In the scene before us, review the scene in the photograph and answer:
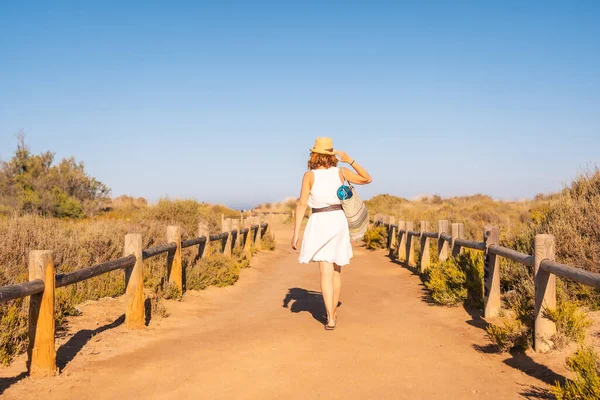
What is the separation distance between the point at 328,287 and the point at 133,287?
243 cm

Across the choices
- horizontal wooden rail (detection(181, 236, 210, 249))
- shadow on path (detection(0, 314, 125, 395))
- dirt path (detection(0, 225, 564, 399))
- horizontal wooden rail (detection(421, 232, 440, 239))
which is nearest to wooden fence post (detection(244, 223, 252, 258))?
horizontal wooden rail (detection(181, 236, 210, 249))

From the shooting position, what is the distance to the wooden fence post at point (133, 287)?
6848 mm

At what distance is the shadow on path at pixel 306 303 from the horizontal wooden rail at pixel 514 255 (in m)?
2.44

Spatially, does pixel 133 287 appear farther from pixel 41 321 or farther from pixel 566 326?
pixel 566 326

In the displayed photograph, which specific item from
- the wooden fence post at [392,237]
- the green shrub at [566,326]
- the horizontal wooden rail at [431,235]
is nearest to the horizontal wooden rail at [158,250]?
the green shrub at [566,326]

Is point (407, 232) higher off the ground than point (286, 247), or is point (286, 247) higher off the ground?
point (407, 232)

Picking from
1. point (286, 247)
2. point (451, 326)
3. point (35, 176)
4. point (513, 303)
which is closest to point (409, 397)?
point (451, 326)

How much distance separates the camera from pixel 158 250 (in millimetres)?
7945

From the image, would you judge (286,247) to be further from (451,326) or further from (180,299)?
(451,326)

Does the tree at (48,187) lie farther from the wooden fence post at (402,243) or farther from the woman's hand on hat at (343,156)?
the woman's hand on hat at (343,156)

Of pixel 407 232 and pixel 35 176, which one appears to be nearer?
pixel 407 232

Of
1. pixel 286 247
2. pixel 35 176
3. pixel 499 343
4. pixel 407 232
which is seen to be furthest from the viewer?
pixel 35 176

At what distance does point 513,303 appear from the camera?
7477mm

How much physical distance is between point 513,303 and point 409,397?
11.8 ft
